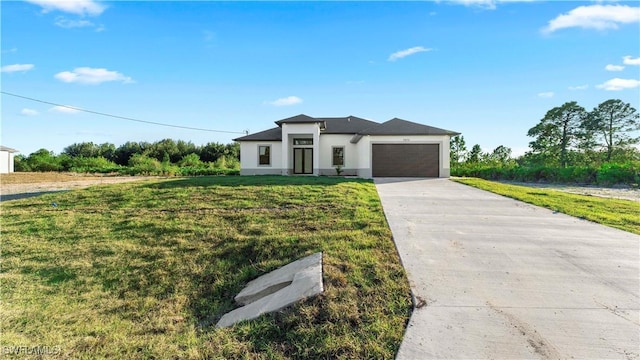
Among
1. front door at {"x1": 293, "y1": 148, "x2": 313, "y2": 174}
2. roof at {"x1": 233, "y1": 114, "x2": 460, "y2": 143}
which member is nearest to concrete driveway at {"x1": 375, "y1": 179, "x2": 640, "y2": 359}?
roof at {"x1": 233, "y1": 114, "x2": 460, "y2": 143}

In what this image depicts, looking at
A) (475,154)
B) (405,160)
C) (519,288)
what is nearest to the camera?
(519,288)

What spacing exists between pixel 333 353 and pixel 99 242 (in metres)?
6.36

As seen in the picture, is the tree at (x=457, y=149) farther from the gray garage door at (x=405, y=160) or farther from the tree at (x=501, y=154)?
the gray garage door at (x=405, y=160)

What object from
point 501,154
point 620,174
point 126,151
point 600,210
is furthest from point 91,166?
point 620,174

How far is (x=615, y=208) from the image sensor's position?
8836 mm

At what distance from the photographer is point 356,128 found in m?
22.0

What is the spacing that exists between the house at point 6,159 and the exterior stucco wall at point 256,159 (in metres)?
32.5

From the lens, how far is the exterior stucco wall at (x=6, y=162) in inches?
1370

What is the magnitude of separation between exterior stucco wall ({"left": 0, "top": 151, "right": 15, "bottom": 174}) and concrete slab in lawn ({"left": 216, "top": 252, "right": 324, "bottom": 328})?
149 feet

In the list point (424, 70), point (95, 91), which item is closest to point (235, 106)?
point (95, 91)

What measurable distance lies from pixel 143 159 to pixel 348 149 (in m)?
29.4

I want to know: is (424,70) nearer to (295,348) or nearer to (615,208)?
(615,208)

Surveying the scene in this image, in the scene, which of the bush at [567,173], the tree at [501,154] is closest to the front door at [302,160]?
the bush at [567,173]

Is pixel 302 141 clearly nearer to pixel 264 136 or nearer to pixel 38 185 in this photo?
pixel 264 136
